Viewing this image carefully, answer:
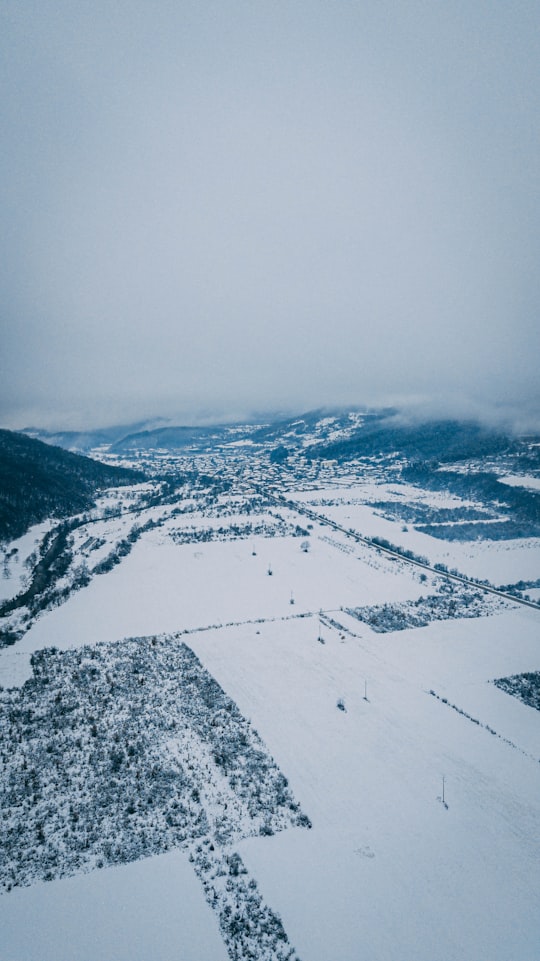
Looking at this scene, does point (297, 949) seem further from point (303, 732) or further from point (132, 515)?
point (132, 515)

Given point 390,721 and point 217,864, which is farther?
point 390,721

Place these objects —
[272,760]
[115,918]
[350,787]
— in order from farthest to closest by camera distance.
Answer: [272,760], [350,787], [115,918]

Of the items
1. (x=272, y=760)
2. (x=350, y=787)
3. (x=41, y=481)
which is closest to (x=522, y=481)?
(x=350, y=787)

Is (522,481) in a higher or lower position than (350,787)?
lower

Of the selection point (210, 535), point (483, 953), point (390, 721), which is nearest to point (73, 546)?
point (210, 535)

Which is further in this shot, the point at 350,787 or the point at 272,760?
the point at 272,760

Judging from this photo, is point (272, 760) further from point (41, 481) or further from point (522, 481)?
point (522, 481)
